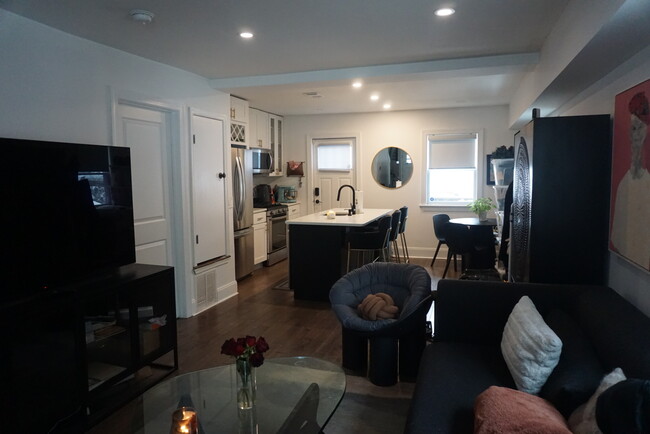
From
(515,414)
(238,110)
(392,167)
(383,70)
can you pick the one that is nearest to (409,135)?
(392,167)

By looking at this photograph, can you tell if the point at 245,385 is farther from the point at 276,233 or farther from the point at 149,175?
the point at 276,233

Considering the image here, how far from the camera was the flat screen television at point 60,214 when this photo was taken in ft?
7.53

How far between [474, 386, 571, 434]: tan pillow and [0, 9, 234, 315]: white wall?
300 centimetres

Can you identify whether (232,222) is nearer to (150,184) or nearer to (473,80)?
(150,184)

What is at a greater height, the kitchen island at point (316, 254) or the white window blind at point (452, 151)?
the white window blind at point (452, 151)

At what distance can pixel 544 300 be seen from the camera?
8.07ft

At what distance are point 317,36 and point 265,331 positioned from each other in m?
2.54

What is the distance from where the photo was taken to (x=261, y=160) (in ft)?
21.7

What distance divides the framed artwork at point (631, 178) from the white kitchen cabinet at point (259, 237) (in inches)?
185

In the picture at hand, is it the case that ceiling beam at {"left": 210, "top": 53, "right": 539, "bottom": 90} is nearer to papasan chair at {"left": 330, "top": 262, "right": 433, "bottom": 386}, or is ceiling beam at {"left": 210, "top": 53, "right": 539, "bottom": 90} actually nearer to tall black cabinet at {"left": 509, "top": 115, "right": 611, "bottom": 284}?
tall black cabinet at {"left": 509, "top": 115, "right": 611, "bottom": 284}

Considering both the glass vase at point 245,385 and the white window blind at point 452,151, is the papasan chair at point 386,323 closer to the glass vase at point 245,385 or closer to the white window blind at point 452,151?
the glass vase at point 245,385

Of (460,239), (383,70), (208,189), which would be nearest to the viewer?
(383,70)

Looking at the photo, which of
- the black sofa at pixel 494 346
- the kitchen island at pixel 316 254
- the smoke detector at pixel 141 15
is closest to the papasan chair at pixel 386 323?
the black sofa at pixel 494 346

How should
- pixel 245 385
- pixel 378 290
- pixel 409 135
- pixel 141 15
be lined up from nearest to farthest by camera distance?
pixel 245 385, pixel 141 15, pixel 378 290, pixel 409 135
